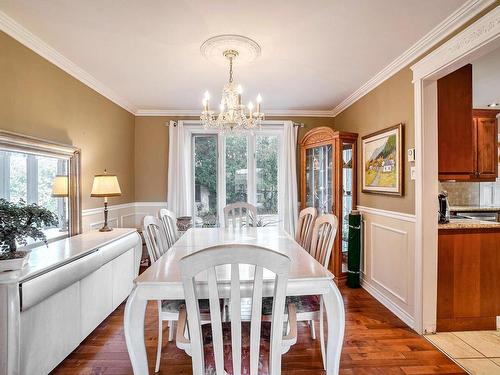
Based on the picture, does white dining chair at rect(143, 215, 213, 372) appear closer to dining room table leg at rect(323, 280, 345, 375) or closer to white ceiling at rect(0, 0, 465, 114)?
dining room table leg at rect(323, 280, 345, 375)

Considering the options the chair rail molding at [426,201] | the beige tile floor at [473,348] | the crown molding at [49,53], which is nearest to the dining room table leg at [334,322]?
the beige tile floor at [473,348]

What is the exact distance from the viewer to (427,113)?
2.41 m

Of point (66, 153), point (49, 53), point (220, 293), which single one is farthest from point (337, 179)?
point (49, 53)

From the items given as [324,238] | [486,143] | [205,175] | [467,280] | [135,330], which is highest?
[486,143]

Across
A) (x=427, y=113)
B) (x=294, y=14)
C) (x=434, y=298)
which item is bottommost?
(x=434, y=298)

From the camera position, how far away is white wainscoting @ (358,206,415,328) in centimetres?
259

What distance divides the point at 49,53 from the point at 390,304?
3944mm

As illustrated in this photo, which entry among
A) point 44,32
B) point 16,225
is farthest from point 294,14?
point 16,225

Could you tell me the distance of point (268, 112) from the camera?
4.51 meters

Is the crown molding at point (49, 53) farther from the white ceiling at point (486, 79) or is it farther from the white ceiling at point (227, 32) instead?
the white ceiling at point (486, 79)

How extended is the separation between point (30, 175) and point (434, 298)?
11.4 feet

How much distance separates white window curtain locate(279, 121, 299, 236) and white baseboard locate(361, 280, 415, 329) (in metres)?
1.37

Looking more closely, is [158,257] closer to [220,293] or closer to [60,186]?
[220,293]

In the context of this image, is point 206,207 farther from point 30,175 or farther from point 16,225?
point 16,225
